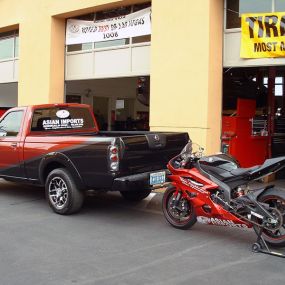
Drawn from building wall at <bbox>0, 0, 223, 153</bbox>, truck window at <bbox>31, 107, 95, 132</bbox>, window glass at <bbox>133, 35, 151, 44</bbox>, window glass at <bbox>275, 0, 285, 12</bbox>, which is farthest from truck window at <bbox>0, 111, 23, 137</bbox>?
window glass at <bbox>275, 0, 285, 12</bbox>

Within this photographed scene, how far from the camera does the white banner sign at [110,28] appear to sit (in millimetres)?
11545

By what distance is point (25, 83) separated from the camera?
45.8ft

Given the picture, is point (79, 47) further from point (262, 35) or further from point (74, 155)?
point (74, 155)

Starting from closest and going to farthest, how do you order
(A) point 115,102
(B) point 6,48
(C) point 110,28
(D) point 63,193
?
(D) point 63,193 < (C) point 110,28 < (B) point 6,48 < (A) point 115,102

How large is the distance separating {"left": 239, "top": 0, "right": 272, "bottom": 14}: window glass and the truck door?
495 cm

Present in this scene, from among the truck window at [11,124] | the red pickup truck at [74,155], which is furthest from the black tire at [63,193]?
the truck window at [11,124]

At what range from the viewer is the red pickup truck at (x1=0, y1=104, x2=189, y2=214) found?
682cm

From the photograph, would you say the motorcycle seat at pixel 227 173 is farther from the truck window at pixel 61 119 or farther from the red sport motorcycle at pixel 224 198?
the truck window at pixel 61 119

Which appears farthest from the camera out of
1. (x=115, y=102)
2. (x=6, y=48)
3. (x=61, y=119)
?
(x=115, y=102)

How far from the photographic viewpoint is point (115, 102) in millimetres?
18844

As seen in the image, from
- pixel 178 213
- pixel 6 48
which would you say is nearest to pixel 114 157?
pixel 178 213

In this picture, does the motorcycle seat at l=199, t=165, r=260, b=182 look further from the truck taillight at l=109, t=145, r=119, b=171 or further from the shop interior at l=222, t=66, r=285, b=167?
the shop interior at l=222, t=66, r=285, b=167

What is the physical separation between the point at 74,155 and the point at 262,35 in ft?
15.2

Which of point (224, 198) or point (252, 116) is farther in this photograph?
point (252, 116)
